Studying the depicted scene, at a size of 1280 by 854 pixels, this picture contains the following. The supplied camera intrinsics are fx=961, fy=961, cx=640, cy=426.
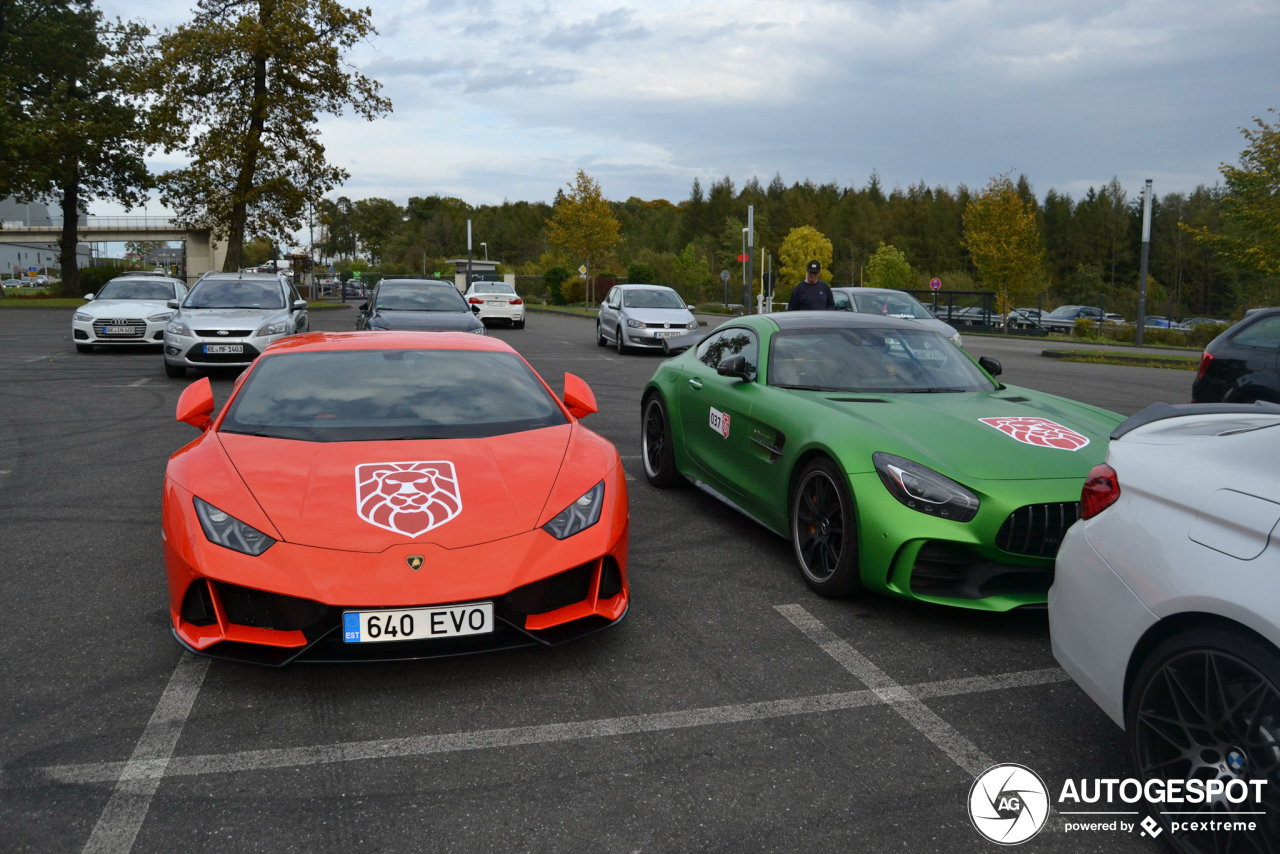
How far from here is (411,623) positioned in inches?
127

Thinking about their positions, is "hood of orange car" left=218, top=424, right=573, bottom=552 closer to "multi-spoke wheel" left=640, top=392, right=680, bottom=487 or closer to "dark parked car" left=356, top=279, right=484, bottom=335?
"multi-spoke wheel" left=640, top=392, right=680, bottom=487

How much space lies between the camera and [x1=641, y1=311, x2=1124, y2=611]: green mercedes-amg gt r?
4.01m

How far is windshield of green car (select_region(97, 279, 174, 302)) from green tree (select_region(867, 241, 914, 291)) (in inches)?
2755

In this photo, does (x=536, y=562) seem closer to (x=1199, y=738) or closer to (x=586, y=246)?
(x=1199, y=738)

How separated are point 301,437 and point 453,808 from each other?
1962 millimetres

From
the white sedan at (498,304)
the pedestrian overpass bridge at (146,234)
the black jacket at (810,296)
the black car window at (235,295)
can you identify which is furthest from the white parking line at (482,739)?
the pedestrian overpass bridge at (146,234)

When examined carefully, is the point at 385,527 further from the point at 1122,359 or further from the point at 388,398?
the point at 1122,359

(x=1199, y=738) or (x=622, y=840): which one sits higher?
(x=1199, y=738)

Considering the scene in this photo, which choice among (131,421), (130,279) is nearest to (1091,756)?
(131,421)

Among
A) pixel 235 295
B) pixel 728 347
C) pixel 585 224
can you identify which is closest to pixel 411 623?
pixel 728 347

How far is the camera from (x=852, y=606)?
14.7 feet

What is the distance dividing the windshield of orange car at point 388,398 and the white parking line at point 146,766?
107 centimetres

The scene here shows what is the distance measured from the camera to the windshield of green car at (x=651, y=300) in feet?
67.5

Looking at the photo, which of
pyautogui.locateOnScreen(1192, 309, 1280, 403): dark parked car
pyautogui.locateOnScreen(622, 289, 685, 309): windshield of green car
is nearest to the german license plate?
pyautogui.locateOnScreen(1192, 309, 1280, 403): dark parked car
